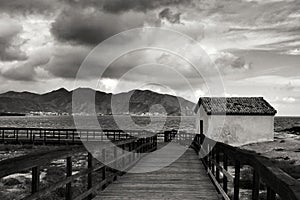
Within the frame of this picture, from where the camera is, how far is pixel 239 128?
35.4 metres

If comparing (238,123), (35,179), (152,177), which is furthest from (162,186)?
(238,123)

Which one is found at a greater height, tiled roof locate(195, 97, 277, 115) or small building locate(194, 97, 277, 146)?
tiled roof locate(195, 97, 277, 115)

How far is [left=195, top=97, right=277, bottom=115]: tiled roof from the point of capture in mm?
35906

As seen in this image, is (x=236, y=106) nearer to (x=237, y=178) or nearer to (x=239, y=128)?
(x=239, y=128)

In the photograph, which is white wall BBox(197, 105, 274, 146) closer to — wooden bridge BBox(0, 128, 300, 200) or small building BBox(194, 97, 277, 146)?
small building BBox(194, 97, 277, 146)

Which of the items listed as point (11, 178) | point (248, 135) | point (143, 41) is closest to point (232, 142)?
point (248, 135)

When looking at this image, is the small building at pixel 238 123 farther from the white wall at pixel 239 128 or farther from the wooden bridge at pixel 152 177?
the wooden bridge at pixel 152 177

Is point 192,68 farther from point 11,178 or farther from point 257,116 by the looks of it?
point 11,178

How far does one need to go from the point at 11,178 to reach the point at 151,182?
793 centimetres

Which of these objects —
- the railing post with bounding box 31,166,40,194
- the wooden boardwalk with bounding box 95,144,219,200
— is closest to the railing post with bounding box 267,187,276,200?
the railing post with bounding box 31,166,40,194

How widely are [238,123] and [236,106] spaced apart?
258cm

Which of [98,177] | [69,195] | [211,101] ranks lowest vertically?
[98,177]

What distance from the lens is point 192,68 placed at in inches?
1121

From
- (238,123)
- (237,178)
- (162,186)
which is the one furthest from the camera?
(238,123)
